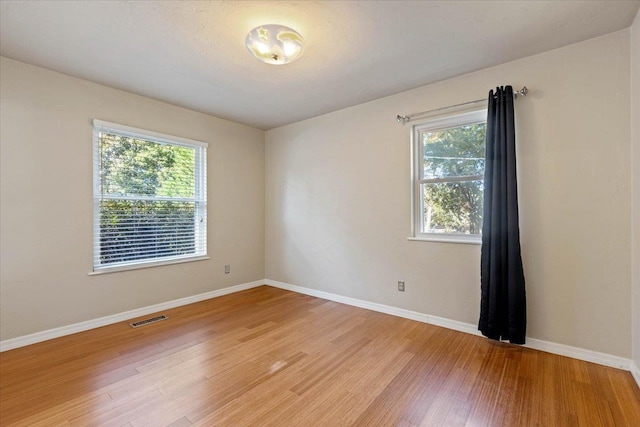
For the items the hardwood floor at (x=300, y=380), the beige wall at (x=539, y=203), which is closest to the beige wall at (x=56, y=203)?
the hardwood floor at (x=300, y=380)

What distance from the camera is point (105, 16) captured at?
1981 millimetres

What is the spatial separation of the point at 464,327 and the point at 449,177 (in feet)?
4.92

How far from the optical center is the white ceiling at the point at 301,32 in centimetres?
191

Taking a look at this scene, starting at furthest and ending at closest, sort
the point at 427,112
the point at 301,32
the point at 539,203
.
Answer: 1. the point at 427,112
2. the point at 539,203
3. the point at 301,32

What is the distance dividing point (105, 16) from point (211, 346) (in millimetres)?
2628

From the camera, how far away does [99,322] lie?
3010 mm

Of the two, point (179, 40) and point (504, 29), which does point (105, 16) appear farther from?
point (504, 29)

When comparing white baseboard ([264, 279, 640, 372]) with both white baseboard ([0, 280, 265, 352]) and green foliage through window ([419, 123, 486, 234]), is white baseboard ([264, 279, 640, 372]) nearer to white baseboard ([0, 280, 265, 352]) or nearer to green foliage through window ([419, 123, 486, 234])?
green foliage through window ([419, 123, 486, 234])

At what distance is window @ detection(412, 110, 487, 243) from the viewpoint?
286 cm

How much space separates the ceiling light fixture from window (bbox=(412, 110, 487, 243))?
5.40ft

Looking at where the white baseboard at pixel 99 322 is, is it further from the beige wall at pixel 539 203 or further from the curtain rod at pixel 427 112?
the curtain rod at pixel 427 112

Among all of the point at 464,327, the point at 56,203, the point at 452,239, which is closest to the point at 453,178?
the point at 452,239

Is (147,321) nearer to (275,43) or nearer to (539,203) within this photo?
(275,43)

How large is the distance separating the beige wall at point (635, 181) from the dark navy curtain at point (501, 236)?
643 millimetres
